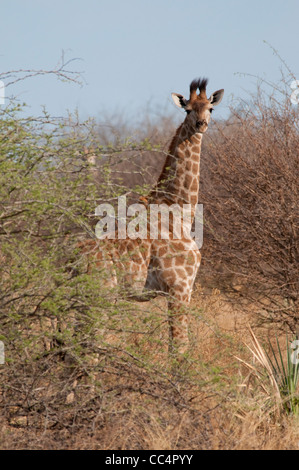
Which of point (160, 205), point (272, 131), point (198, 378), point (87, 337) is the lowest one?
point (198, 378)

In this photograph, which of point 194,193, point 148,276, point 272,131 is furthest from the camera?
point 272,131

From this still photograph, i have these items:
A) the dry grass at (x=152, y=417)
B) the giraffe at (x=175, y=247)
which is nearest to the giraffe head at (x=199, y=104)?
the giraffe at (x=175, y=247)

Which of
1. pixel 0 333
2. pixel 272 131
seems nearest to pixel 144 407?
pixel 0 333

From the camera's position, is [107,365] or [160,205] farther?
[160,205]

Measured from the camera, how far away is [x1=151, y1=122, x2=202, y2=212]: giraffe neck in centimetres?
661

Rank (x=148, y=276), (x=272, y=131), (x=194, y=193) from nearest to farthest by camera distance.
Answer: (x=148, y=276) < (x=194, y=193) < (x=272, y=131)

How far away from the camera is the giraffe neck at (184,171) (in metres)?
6.61

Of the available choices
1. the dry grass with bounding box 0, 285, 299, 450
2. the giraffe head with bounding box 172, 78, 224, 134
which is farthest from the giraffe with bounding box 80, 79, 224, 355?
the dry grass with bounding box 0, 285, 299, 450

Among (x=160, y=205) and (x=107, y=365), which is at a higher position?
(x=160, y=205)

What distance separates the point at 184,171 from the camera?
21.8 feet

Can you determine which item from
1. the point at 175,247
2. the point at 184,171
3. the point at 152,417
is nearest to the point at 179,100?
the point at 184,171

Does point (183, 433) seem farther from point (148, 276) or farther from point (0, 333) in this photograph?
point (148, 276)

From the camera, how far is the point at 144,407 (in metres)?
4.71

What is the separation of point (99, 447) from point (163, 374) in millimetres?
678
